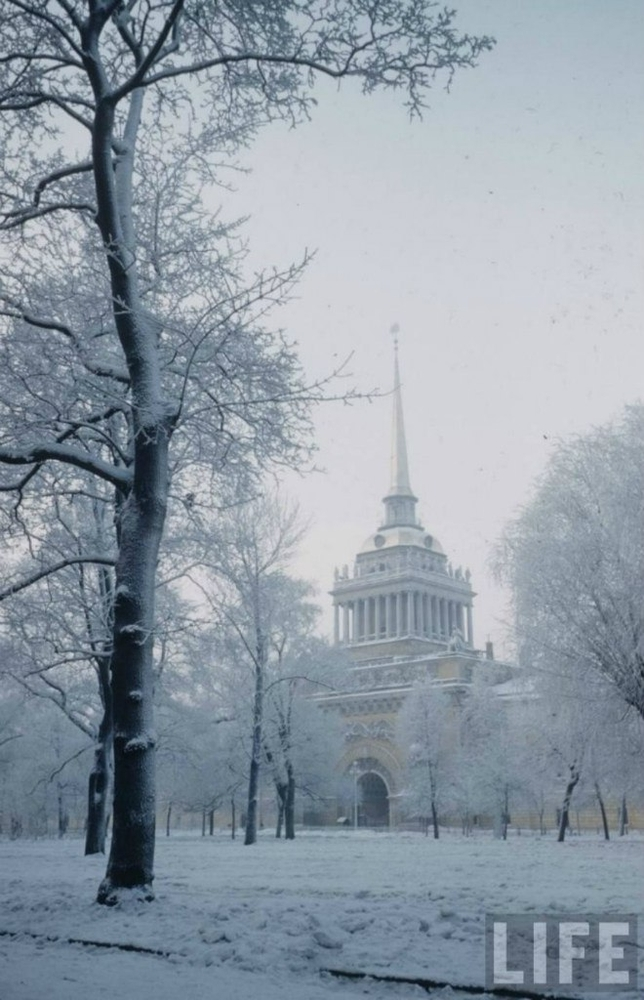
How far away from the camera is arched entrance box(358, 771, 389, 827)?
220ft

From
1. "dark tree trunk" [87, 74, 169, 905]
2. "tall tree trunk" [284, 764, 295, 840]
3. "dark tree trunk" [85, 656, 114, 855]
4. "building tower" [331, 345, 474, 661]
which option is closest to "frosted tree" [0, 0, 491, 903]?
"dark tree trunk" [87, 74, 169, 905]

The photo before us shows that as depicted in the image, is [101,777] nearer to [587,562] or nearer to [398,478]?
[587,562]

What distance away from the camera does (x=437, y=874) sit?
1231 cm

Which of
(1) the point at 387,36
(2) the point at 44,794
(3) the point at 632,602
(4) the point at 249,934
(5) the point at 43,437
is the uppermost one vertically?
(1) the point at 387,36

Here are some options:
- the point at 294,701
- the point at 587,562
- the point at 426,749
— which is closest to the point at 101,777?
the point at 587,562

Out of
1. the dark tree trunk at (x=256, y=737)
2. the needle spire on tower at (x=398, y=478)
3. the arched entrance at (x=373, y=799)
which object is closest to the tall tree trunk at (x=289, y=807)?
the dark tree trunk at (x=256, y=737)

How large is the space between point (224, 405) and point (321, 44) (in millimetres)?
3738

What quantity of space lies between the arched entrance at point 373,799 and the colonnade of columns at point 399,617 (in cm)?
1759

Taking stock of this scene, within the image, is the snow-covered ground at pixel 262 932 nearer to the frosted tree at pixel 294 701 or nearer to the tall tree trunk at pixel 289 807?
the frosted tree at pixel 294 701

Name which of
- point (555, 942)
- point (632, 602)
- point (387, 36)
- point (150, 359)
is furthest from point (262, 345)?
point (632, 602)

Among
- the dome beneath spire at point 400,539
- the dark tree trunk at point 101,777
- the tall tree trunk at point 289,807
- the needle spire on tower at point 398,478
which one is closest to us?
the dark tree trunk at point 101,777

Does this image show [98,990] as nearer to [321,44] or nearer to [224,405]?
[224,405]

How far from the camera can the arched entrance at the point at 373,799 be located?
67131 mm

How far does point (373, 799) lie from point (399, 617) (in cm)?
2127
